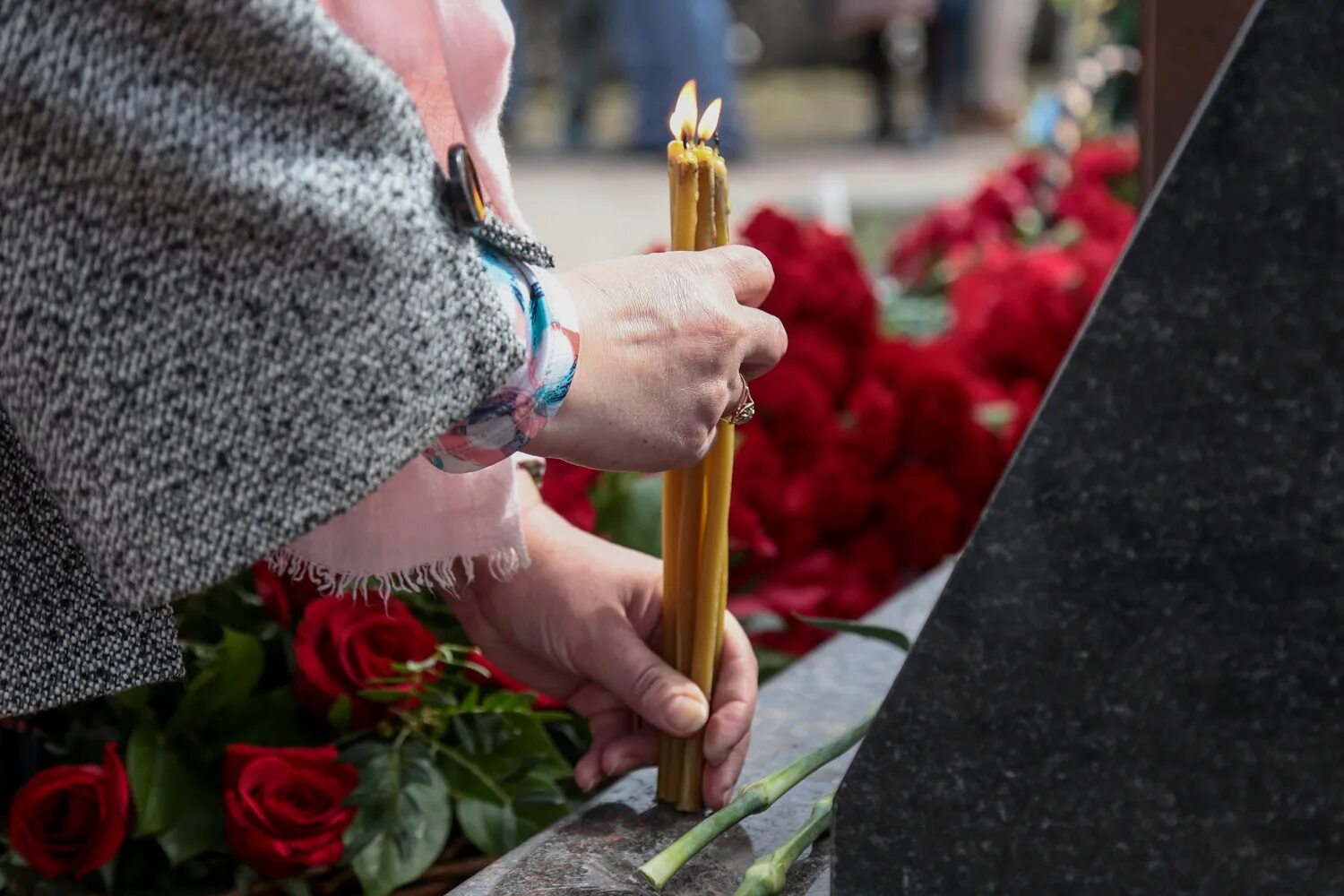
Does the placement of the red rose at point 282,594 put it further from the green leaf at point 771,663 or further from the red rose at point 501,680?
the green leaf at point 771,663

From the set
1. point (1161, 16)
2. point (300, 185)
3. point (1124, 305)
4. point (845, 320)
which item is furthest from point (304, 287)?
point (845, 320)

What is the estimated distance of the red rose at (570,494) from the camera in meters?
1.43

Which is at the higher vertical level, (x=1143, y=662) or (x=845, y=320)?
(x=1143, y=662)

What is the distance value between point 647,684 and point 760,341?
0.95 ft

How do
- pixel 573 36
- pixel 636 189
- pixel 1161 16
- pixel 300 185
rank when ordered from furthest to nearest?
pixel 573 36 → pixel 636 189 → pixel 1161 16 → pixel 300 185

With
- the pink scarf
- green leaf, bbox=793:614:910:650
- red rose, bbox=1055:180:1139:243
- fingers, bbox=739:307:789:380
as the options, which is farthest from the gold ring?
red rose, bbox=1055:180:1139:243

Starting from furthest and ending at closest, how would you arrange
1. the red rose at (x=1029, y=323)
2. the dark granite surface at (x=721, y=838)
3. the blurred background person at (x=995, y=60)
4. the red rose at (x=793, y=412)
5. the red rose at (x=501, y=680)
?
the blurred background person at (x=995, y=60), the red rose at (x=1029, y=323), the red rose at (x=793, y=412), the red rose at (x=501, y=680), the dark granite surface at (x=721, y=838)

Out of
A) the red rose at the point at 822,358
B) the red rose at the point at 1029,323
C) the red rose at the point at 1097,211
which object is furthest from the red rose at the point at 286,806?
the red rose at the point at 1097,211

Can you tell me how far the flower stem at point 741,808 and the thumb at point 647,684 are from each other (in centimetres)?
6

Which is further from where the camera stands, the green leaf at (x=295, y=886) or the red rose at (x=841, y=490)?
the red rose at (x=841, y=490)

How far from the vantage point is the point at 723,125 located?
740 centimetres

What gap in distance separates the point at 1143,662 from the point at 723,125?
6784 millimetres

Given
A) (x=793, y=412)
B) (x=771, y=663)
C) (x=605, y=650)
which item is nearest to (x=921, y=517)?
(x=793, y=412)

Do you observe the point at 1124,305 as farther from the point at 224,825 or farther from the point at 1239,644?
the point at 224,825
